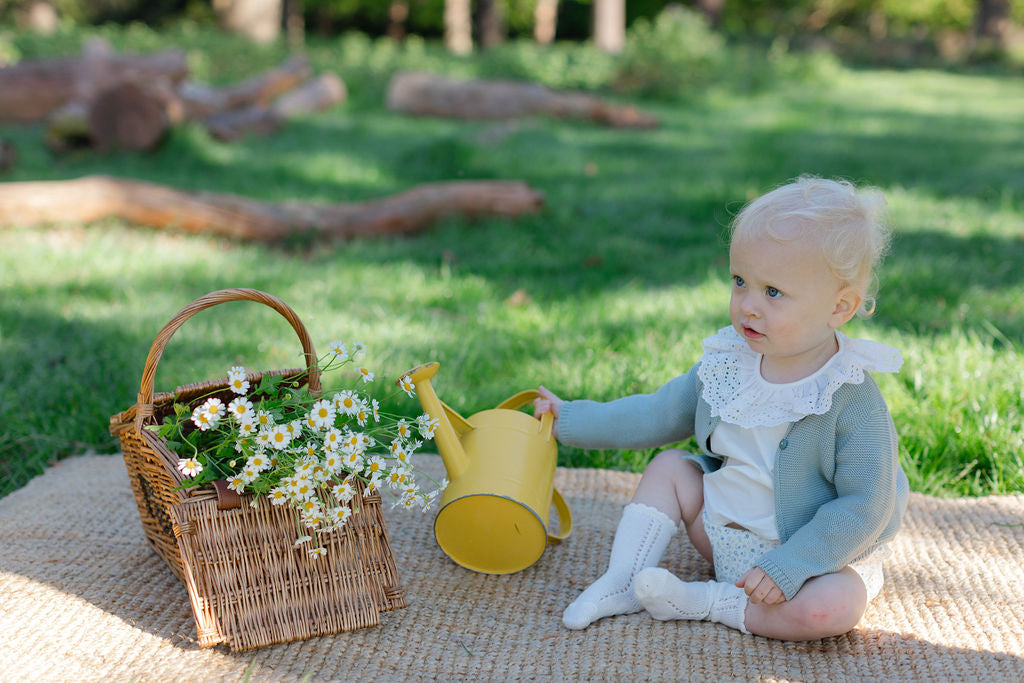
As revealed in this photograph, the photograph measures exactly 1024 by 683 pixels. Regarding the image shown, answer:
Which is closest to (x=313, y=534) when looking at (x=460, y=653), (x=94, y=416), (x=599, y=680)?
(x=460, y=653)

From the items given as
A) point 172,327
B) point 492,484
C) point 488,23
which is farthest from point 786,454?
point 488,23

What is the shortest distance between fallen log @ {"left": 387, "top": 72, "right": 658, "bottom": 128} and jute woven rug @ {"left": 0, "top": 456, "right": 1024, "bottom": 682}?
690 cm

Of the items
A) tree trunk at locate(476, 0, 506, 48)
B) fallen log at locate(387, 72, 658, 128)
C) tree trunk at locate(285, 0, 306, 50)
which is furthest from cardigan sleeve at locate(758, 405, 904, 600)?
tree trunk at locate(285, 0, 306, 50)

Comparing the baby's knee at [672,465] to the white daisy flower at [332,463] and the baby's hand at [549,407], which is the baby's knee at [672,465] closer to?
the baby's hand at [549,407]

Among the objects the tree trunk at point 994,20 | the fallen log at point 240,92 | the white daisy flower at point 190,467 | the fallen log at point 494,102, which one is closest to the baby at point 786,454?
the white daisy flower at point 190,467

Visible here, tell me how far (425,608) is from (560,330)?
6.00ft

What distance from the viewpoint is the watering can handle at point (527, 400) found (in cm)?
214

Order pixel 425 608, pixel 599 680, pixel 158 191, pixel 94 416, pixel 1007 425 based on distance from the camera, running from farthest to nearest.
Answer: pixel 158 191 → pixel 94 416 → pixel 1007 425 → pixel 425 608 → pixel 599 680

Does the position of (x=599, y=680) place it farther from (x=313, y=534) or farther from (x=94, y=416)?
(x=94, y=416)

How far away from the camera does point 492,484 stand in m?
1.96

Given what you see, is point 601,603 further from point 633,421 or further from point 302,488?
point 302,488

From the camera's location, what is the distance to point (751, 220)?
5.85 feet

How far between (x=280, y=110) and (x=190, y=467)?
8117mm

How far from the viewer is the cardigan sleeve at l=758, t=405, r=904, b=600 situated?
176cm
